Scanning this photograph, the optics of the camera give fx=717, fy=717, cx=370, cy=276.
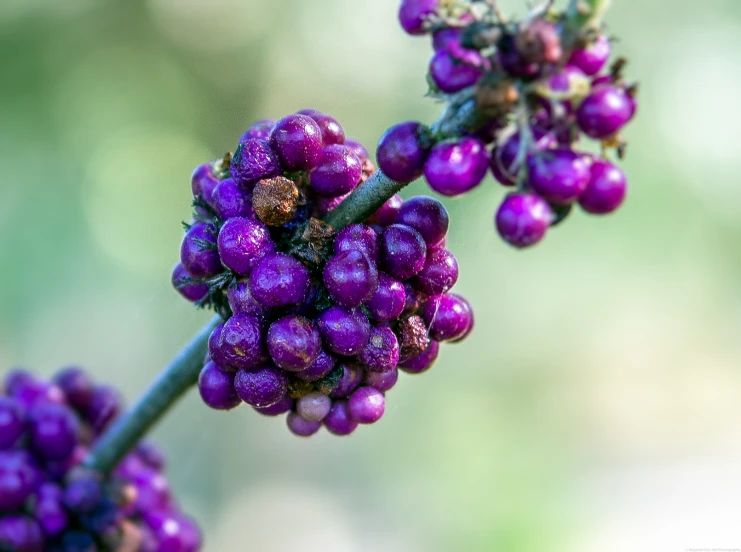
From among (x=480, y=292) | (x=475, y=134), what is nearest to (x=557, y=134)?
(x=475, y=134)

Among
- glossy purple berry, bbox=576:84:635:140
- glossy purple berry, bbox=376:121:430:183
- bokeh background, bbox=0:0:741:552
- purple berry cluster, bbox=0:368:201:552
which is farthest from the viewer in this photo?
bokeh background, bbox=0:0:741:552

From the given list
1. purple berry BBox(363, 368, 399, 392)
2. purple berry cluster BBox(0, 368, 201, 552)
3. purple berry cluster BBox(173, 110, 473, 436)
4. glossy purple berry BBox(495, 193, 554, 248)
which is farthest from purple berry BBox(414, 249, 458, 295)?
purple berry cluster BBox(0, 368, 201, 552)

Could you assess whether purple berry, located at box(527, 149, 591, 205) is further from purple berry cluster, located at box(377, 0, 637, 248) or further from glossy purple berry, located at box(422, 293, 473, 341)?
glossy purple berry, located at box(422, 293, 473, 341)

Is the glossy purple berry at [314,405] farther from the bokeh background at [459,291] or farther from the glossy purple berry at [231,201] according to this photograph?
the bokeh background at [459,291]

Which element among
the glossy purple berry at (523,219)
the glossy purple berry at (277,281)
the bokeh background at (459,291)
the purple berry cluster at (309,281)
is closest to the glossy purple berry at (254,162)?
the purple berry cluster at (309,281)

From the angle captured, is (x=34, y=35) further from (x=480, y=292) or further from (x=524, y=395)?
(x=524, y=395)
